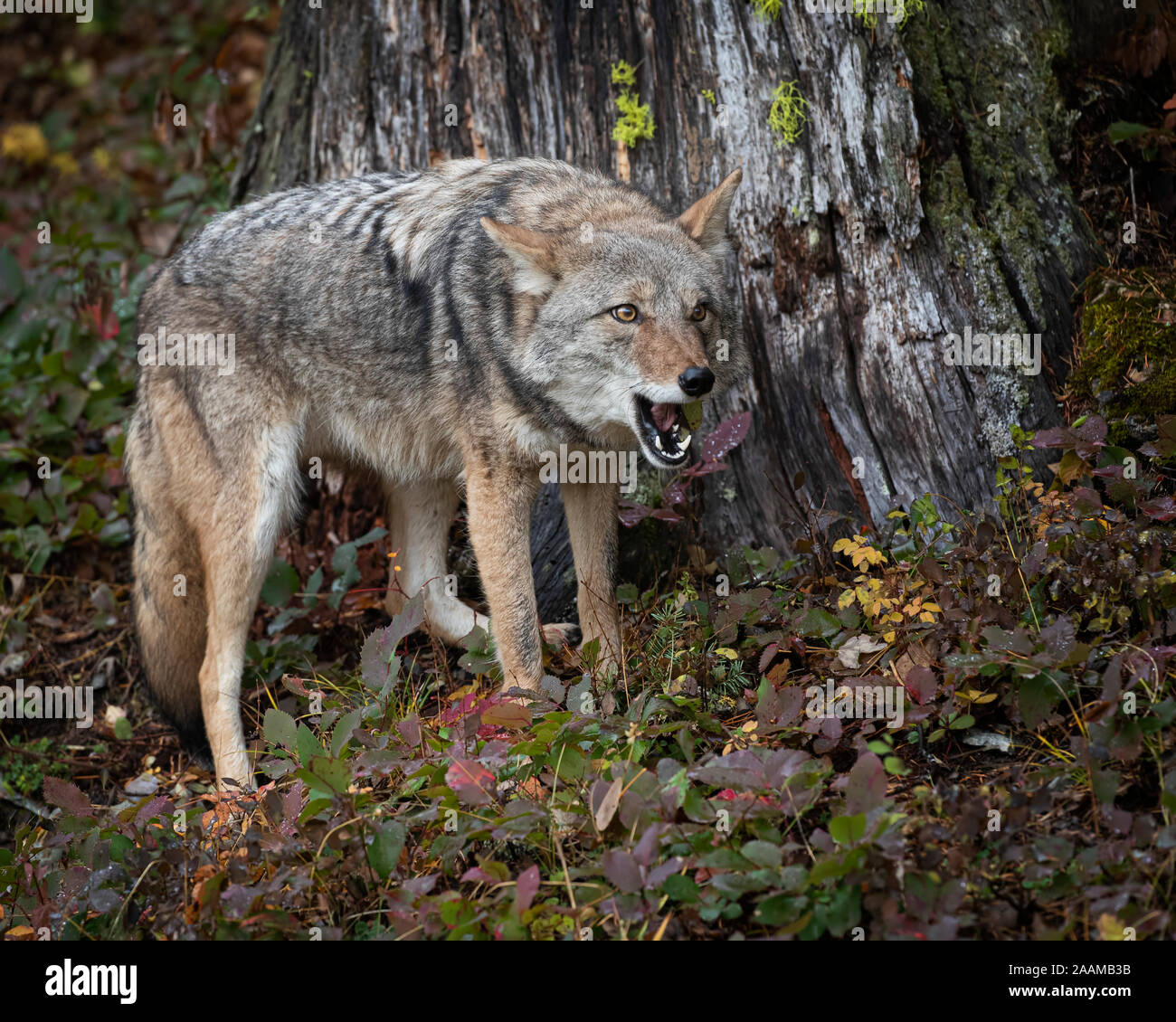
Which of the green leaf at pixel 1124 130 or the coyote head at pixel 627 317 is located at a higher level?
the green leaf at pixel 1124 130

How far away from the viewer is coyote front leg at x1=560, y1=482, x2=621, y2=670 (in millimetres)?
4824

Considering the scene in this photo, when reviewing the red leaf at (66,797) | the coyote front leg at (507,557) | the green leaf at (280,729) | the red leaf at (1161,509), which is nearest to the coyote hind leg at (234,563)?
the coyote front leg at (507,557)

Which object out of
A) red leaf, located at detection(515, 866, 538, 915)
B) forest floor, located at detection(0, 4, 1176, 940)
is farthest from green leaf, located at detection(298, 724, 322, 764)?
red leaf, located at detection(515, 866, 538, 915)

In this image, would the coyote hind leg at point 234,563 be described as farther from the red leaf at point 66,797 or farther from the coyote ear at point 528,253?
the coyote ear at point 528,253

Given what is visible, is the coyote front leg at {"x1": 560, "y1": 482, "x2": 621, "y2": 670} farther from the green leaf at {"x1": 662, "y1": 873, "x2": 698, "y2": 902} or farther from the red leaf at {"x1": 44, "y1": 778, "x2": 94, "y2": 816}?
the red leaf at {"x1": 44, "y1": 778, "x2": 94, "y2": 816}

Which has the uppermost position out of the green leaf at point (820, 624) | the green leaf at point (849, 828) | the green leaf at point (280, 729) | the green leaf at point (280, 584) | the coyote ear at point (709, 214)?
the coyote ear at point (709, 214)

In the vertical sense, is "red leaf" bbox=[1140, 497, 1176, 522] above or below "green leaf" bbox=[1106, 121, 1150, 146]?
below

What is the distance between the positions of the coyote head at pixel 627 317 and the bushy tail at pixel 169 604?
2.11 m

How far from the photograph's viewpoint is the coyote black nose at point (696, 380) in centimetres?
402

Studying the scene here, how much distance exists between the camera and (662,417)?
4.31 m

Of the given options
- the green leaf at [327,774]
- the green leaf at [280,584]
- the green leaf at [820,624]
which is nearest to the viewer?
the green leaf at [327,774]

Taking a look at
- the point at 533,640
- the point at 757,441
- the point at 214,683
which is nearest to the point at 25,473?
the point at 214,683

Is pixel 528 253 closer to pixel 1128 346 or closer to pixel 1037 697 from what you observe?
pixel 1037 697

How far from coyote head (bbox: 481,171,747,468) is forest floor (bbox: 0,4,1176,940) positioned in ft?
1.52
